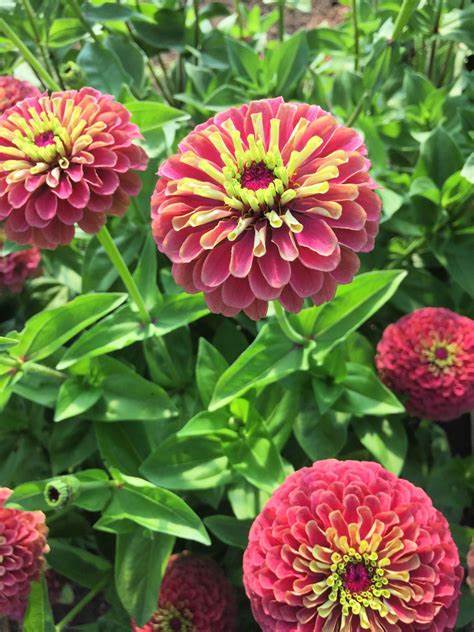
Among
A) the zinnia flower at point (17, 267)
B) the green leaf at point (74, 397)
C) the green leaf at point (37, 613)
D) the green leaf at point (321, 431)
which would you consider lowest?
the green leaf at point (37, 613)

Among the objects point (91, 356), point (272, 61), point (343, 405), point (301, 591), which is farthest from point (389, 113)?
point (301, 591)

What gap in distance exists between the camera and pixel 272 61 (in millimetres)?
1284

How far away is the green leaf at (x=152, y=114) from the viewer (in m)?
0.97

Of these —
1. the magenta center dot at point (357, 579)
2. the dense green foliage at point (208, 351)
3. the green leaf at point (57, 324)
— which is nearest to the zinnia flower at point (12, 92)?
the dense green foliage at point (208, 351)

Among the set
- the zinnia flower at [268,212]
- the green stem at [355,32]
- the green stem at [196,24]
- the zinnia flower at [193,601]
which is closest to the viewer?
the zinnia flower at [268,212]

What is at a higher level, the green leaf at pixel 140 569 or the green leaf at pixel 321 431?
the green leaf at pixel 321 431

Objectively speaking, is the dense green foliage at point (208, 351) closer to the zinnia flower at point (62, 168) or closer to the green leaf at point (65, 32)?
the green leaf at point (65, 32)

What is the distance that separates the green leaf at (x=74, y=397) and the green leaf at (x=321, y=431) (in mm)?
310

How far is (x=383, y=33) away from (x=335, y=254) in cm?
54

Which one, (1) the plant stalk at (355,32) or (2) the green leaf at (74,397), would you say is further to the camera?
(1) the plant stalk at (355,32)

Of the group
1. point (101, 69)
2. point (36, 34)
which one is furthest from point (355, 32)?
point (36, 34)

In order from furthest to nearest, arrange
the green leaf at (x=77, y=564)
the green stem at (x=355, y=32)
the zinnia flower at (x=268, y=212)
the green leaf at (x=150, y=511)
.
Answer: the green stem at (x=355, y=32) < the green leaf at (x=77, y=564) < the green leaf at (x=150, y=511) < the zinnia flower at (x=268, y=212)

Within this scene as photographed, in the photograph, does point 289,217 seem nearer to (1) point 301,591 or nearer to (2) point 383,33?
(1) point 301,591

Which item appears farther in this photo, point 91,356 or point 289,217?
point 91,356
